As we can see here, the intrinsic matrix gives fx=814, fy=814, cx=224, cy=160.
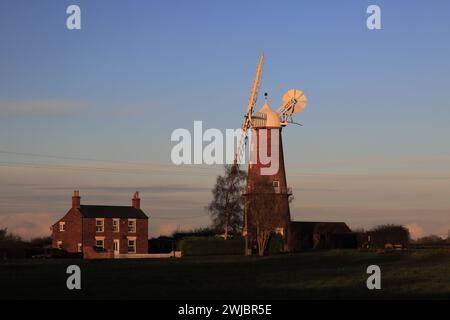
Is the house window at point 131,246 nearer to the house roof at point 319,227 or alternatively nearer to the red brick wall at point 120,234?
the red brick wall at point 120,234

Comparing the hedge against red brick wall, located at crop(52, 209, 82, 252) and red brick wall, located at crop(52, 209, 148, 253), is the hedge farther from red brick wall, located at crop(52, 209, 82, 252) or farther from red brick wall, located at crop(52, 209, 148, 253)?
red brick wall, located at crop(52, 209, 82, 252)

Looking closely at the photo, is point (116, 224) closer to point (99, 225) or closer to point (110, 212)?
point (110, 212)

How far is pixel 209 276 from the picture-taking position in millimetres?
47500

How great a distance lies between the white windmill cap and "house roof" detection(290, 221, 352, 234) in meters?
12.5

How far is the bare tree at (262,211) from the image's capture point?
85625mm

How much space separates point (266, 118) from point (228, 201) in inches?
412

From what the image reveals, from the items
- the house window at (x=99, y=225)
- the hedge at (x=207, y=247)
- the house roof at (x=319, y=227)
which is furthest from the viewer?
the house window at (x=99, y=225)

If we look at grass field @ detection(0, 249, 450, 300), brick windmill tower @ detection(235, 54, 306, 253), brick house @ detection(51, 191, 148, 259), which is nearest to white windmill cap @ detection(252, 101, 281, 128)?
brick windmill tower @ detection(235, 54, 306, 253)

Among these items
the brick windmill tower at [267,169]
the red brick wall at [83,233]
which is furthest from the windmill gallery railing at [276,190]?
the red brick wall at [83,233]

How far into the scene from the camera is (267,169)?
91.1 metres

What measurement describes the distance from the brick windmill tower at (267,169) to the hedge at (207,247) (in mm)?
2060

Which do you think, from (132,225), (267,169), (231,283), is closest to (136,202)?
(132,225)

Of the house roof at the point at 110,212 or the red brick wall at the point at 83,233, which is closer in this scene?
the red brick wall at the point at 83,233
